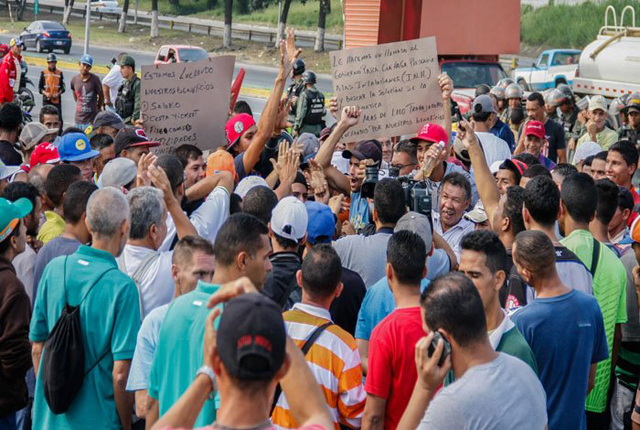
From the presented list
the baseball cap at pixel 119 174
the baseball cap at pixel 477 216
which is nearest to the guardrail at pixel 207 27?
the baseball cap at pixel 477 216

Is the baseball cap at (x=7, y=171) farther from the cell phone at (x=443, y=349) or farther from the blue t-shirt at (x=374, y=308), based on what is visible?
the cell phone at (x=443, y=349)

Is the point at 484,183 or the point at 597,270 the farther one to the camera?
the point at 484,183

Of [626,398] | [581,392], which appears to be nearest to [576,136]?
[626,398]

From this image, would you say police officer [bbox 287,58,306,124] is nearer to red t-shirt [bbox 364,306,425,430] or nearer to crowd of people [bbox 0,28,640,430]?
crowd of people [bbox 0,28,640,430]

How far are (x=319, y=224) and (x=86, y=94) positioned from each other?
1378cm

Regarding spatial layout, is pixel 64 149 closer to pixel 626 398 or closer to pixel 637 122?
pixel 626 398

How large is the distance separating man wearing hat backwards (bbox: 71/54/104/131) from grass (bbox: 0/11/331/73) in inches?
983

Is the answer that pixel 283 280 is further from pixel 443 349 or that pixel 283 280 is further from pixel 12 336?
pixel 443 349

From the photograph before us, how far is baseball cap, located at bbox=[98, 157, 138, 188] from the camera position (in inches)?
246

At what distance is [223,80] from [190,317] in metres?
4.37

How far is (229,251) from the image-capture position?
416 cm

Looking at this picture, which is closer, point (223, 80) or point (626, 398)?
point (626, 398)

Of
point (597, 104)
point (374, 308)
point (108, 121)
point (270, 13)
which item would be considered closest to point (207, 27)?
point (270, 13)

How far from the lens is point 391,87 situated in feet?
25.3
